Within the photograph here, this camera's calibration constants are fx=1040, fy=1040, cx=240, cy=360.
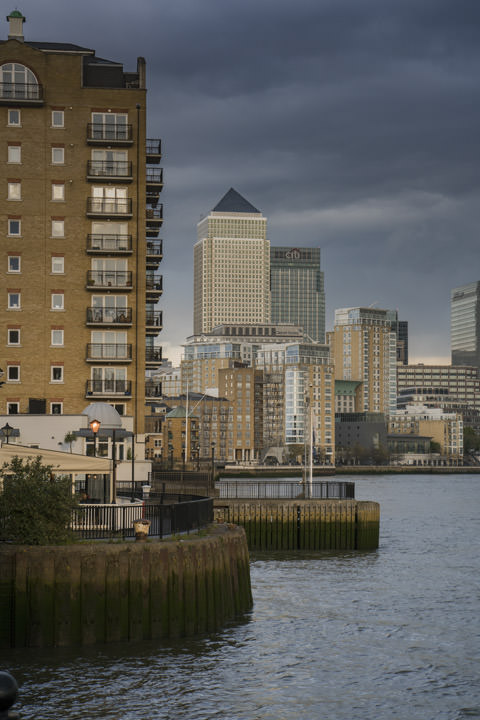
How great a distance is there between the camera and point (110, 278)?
250 feet

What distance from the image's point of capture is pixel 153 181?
81000mm

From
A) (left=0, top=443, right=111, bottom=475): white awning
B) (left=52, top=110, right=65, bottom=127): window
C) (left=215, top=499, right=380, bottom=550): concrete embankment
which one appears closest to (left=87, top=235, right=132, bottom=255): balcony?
(left=52, top=110, right=65, bottom=127): window

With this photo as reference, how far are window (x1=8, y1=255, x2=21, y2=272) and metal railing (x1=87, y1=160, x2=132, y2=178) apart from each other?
26.4ft

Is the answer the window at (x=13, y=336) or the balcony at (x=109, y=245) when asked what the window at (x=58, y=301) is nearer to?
the window at (x=13, y=336)

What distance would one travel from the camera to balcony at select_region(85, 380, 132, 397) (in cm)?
7500

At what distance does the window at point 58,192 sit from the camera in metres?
76.1

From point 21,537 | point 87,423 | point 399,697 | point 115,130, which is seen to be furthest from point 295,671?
point 115,130

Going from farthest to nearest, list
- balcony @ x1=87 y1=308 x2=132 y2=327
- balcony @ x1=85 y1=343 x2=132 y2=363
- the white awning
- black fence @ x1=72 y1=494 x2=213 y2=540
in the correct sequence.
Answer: balcony @ x1=87 y1=308 x2=132 y2=327
balcony @ x1=85 y1=343 x2=132 y2=363
the white awning
black fence @ x1=72 y1=494 x2=213 y2=540

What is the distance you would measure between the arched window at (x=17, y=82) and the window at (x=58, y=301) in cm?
1444

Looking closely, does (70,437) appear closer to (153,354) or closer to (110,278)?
(110,278)

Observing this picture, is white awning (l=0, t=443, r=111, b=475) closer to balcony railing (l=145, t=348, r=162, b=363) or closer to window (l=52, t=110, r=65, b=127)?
window (l=52, t=110, r=65, b=127)

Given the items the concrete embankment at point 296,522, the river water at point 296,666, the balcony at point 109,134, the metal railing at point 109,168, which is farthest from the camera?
the metal railing at point 109,168

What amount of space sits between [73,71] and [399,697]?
5985 centimetres

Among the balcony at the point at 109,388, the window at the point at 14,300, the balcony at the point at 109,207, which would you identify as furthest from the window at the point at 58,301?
the balcony at the point at 109,207
